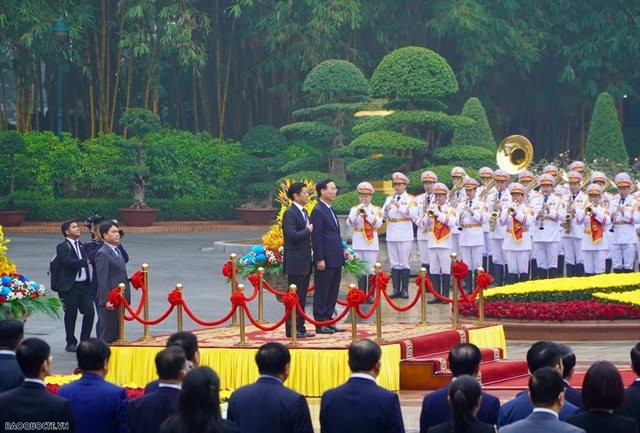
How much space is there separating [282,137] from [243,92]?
338cm

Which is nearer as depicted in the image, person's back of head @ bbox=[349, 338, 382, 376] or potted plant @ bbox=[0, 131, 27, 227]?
person's back of head @ bbox=[349, 338, 382, 376]

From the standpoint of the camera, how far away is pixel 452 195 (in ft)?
76.9

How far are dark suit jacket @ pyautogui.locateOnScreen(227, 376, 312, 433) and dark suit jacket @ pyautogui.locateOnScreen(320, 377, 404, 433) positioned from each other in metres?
0.13

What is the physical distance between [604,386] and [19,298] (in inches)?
315

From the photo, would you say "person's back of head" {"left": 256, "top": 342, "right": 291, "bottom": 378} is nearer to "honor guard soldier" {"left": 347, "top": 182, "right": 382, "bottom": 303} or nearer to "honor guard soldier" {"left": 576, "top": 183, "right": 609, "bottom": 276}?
"honor guard soldier" {"left": 347, "top": 182, "right": 382, "bottom": 303}

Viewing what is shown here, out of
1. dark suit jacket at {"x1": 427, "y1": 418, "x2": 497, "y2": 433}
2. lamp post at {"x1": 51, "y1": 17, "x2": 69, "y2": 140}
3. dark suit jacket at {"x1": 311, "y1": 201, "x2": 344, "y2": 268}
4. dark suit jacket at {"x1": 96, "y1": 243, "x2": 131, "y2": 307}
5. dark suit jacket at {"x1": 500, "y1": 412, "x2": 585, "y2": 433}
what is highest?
lamp post at {"x1": 51, "y1": 17, "x2": 69, "y2": 140}

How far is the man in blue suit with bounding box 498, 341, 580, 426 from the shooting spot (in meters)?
8.55

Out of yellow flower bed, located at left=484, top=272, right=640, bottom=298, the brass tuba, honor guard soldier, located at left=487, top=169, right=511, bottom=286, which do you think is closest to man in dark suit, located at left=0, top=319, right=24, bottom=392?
yellow flower bed, located at left=484, top=272, right=640, bottom=298

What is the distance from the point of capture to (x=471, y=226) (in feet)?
73.7

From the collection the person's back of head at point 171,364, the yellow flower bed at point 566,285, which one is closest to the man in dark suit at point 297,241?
the yellow flower bed at point 566,285

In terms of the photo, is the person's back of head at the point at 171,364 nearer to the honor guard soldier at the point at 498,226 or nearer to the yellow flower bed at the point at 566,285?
the yellow flower bed at the point at 566,285

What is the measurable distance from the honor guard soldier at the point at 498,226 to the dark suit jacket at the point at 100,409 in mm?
14235

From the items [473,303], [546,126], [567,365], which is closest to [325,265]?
[473,303]

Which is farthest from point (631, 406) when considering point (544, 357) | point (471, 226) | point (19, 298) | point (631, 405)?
point (471, 226)
